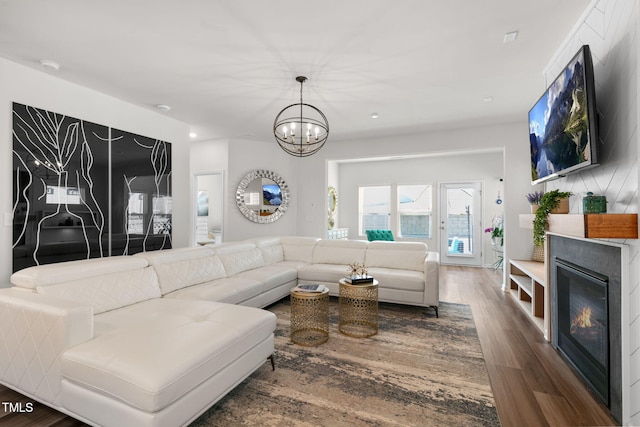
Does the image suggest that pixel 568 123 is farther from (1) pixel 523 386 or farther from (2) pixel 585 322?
(1) pixel 523 386

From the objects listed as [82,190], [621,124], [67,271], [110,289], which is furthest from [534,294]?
[82,190]

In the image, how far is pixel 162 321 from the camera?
6.72 ft

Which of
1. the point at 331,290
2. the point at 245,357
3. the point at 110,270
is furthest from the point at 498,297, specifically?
the point at 110,270

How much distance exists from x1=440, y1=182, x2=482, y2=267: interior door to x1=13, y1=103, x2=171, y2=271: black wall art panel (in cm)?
591

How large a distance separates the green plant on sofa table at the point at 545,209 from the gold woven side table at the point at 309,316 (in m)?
1.99

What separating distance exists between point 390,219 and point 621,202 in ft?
19.5

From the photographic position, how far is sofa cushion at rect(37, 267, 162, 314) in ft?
7.38

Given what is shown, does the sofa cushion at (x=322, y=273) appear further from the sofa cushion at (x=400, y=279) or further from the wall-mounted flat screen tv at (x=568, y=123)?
the wall-mounted flat screen tv at (x=568, y=123)

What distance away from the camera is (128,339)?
1.75m

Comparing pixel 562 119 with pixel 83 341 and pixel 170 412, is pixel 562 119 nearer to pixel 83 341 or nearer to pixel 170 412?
pixel 170 412

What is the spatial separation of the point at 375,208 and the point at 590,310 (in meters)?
5.98

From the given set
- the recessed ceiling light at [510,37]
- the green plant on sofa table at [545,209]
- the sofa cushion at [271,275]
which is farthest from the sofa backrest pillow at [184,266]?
the recessed ceiling light at [510,37]

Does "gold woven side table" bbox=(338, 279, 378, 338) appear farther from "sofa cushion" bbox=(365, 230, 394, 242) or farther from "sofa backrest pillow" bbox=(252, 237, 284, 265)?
"sofa cushion" bbox=(365, 230, 394, 242)

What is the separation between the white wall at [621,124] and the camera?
5.50 feet
